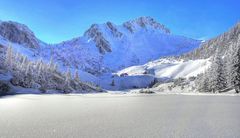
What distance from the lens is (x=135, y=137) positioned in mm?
17828

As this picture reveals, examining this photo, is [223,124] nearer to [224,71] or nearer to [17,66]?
[224,71]

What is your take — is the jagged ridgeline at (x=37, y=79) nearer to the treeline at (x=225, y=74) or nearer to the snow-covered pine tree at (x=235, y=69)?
the treeline at (x=225, y=74)

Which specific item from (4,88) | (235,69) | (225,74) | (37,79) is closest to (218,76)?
(225,74)

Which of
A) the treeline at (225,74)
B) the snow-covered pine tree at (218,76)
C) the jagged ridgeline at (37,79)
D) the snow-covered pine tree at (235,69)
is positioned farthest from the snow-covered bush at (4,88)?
the snow-covered pine tree at (235,69)

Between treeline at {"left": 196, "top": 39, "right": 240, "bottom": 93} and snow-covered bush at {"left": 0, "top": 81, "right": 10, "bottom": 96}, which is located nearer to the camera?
treeline at {"left": 196, "top": 39, "right": 240, "bottom": 93}

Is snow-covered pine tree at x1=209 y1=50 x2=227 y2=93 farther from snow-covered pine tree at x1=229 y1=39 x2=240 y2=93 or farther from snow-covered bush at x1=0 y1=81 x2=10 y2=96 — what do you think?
snow-covered bush at x1=0 y1=81 x2=10 y2=96

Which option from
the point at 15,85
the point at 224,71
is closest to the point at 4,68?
the point at 15,85

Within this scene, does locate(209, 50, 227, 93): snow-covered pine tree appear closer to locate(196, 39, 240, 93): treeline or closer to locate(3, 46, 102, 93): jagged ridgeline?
locate(196, 39, 240, 93): treeline

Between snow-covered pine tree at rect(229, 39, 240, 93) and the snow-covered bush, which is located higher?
snow-covered pine tree at rect(229, 39, 240, 93)

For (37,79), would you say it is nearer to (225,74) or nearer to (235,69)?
(225,74)

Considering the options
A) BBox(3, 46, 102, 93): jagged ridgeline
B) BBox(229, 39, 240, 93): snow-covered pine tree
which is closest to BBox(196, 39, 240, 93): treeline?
BBox(229, 39, 240, 93): snow-covered pine tree

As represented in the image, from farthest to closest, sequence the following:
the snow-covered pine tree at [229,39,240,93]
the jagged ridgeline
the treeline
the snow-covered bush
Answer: the jagged ridgeline
the snow-covered bush
the treeline
the snow-covered pine tree at [229,39,240,93]

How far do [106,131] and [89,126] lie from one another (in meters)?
2.79

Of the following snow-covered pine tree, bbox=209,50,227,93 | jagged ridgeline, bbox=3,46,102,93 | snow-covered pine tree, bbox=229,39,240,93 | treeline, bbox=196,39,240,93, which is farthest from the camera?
jagged ridgeline, bbox=3,46,102,93
